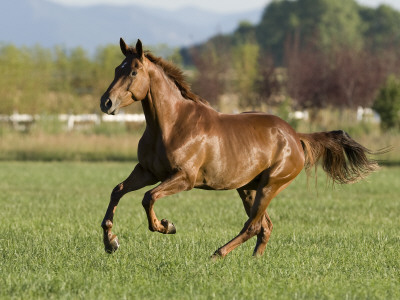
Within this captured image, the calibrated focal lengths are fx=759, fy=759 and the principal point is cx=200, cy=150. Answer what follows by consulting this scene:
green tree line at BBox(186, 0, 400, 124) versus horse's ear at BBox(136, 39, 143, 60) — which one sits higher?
horse's ear at BBox(136, 39, 143, 60)

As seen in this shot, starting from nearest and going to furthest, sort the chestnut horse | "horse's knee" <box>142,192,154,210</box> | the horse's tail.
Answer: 1. "horse's knee" <box>142,192,154,210</box>
2. the chestnut horse
3. the horse's tail

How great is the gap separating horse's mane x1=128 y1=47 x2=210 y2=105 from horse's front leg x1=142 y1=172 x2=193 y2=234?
0.98 m

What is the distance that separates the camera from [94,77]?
54.5 meters

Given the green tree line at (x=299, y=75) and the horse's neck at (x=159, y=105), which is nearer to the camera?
the horse's neck at (x=159, y=105)

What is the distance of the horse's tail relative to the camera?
9539 millimetres

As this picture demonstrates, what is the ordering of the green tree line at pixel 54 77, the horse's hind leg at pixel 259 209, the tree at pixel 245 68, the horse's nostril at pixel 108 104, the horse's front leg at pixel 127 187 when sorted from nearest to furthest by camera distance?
1. the horse's nostril at pixel 108 104
2. the horse's front leg at pixel 127 187
3. the horse's hind leg at pixel 259 209
4. the green tree line at pixel 54 77
5. the tree at pixel 245 68

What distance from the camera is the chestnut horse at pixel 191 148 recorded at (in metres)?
7.60

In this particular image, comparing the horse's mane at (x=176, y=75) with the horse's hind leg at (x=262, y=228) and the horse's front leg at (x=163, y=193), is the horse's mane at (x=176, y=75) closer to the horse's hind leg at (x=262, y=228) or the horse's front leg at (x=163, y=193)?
the horse's front leg at (x=163, y=193)

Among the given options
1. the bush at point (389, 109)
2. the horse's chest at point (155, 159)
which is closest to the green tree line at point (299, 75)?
the bush at point (389, 109)

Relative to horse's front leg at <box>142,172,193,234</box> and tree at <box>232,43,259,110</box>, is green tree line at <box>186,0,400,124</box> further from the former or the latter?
horse's front leg at <box>142,172,193,234</box>

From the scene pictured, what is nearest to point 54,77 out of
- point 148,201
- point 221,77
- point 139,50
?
point 221,77

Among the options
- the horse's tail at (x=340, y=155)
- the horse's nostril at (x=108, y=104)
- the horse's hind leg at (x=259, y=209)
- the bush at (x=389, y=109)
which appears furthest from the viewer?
the bush at (x=389, y=109)

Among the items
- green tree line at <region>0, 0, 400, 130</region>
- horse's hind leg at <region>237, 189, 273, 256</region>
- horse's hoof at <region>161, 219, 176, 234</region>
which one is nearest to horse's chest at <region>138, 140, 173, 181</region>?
horse's hoof at <region>161, 219, 176, 234</region>

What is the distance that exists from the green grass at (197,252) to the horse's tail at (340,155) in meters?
0.78
